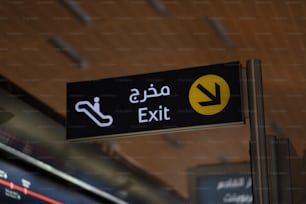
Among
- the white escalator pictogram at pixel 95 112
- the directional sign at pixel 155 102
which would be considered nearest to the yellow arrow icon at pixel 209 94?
the directional sign at pixel 155 102

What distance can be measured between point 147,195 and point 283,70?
127cm

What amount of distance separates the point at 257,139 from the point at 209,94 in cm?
50

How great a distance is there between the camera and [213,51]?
4895mm

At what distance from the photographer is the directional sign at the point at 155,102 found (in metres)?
2.15

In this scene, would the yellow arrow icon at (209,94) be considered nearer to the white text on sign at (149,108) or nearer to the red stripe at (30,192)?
the white text on sign at (149,108)

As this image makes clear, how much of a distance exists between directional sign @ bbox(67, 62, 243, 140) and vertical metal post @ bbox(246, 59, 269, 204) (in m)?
0.32

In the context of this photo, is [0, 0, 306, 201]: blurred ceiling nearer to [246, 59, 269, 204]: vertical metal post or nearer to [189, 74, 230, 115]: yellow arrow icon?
[189, 74, 230, 115]: yellow arrow icon

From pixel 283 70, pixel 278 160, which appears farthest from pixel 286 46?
pixel 278 160

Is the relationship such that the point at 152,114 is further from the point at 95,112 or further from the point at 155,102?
the point at 95,112

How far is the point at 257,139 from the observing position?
1.68 metres

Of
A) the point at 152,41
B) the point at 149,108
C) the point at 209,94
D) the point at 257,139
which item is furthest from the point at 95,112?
the point at 152,41

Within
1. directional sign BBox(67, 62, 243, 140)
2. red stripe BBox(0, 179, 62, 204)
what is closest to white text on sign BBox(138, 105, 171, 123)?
directional sign BBox(67, 62, 243, 140)

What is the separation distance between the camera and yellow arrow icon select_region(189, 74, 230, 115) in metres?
2.15

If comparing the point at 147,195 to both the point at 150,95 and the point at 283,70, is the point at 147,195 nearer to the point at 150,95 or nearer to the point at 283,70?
the point at 283,70
